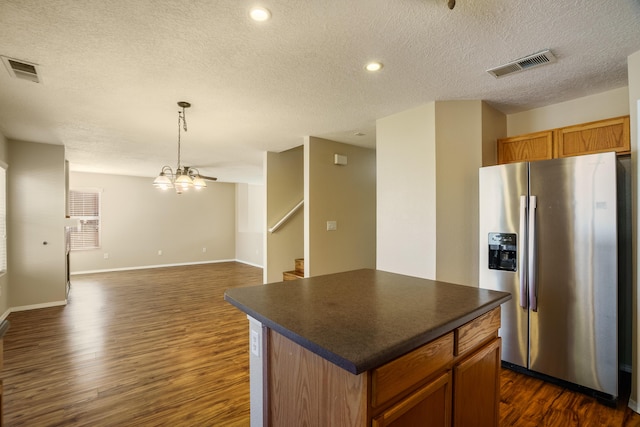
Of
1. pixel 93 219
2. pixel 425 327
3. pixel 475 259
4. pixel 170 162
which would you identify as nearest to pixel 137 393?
pixel 425 327

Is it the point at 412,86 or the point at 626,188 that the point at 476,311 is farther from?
the point at 626,188

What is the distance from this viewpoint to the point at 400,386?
Result: 1055mm

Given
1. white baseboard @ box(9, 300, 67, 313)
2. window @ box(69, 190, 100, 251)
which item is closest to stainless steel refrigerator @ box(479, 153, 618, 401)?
white baseboard @ box(9, 300, 67, 313)

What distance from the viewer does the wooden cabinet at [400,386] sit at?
0.99 m

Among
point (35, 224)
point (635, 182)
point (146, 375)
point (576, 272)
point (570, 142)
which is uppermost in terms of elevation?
point (570, 142)

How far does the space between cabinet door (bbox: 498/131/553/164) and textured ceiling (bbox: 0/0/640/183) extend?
37 cm

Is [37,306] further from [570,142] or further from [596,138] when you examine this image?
[596,138]

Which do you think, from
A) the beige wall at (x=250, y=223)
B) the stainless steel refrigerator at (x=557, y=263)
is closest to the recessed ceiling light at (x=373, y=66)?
the stainless steel refrigerator at (x=557, y=263)

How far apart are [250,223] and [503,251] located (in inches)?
293

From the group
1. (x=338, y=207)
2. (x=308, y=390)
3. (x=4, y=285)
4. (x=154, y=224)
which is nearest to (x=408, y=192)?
(x=338, y=207)

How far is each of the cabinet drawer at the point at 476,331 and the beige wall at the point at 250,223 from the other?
7.27m

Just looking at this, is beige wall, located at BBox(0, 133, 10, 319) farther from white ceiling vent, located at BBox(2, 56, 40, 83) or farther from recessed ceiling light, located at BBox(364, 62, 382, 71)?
recessed ceiling light, located at BBox(364, 62, 382, 71)

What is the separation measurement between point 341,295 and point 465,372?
2.16ft

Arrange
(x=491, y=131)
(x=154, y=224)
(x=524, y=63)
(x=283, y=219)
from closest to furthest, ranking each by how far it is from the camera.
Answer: (x=524, y=63) → (x=491, y=131) → (x=283, y=219) → (x=154, y=224)
